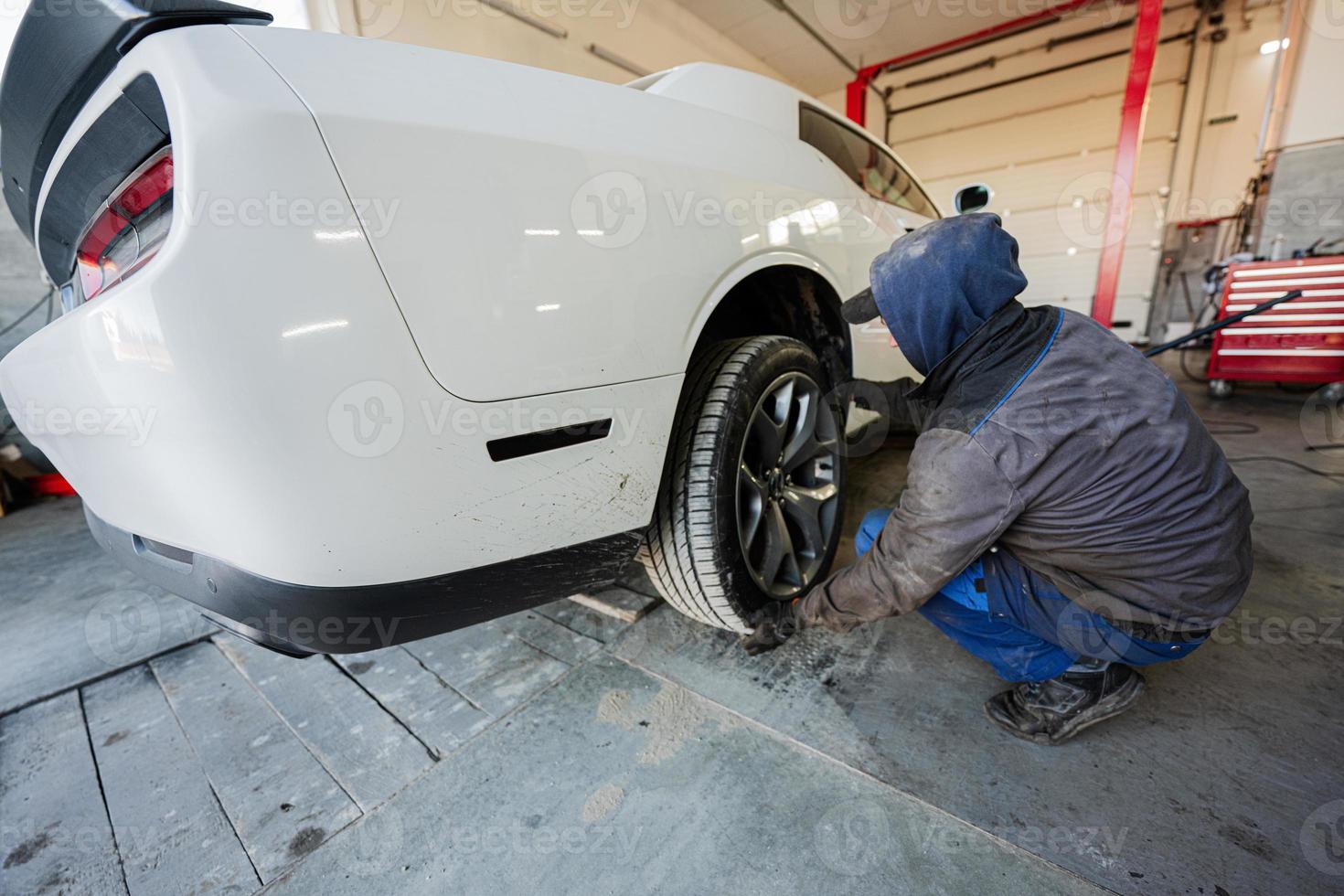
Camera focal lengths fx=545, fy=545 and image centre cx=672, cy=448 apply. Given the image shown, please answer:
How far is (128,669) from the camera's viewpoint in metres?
1.59

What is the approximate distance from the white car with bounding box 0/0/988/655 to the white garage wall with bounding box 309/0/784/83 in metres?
2.99

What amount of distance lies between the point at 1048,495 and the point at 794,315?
1.01 metres

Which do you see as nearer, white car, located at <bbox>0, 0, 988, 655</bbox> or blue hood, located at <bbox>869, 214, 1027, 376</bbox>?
white car, located at <bbox>0, 0, 988, 655</bbox>

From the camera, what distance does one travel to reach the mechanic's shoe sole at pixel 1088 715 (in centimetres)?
114

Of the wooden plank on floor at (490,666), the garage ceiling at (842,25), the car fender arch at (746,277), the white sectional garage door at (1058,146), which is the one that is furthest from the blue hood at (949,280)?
the white sectional garage door at (1058,146)

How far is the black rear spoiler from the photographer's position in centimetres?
74

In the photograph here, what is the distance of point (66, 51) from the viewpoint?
0.79 metres

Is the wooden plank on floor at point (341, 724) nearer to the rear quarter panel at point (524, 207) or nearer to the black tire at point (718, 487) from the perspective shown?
the black tire at point (718, 487)

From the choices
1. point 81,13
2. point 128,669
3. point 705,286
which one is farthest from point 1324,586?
point 128,669

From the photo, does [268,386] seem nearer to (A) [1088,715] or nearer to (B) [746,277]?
(B) [746,277]

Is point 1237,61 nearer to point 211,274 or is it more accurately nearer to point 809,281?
point 809,281

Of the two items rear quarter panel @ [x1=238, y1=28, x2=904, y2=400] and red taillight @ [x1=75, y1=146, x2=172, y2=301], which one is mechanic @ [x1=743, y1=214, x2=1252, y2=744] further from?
red taillight @ [x1=75, y1=146, x2=172, y2=301]

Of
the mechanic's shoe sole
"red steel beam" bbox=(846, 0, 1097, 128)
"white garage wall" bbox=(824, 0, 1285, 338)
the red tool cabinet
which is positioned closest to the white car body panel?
the mechanic's shoe sole

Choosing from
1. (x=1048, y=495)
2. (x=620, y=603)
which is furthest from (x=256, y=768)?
(x=1048, y=495)
